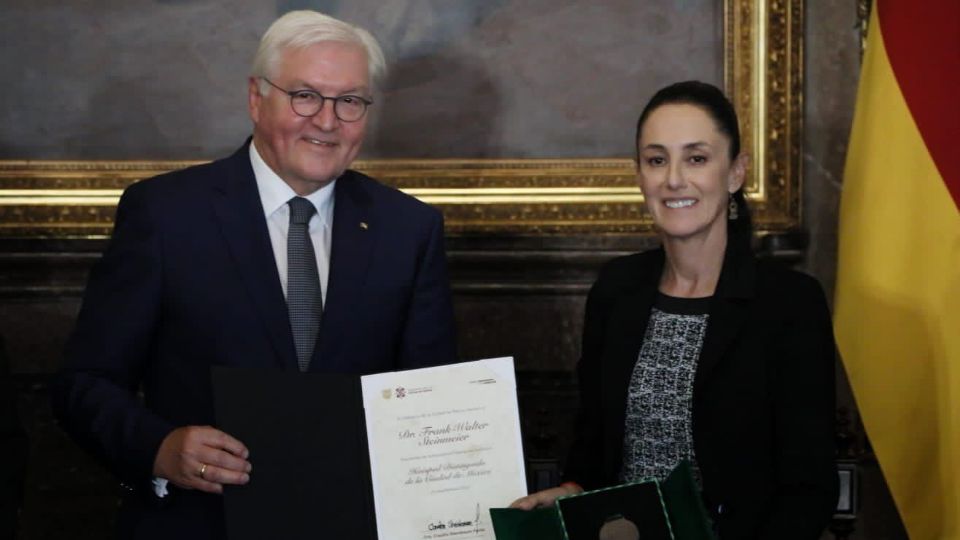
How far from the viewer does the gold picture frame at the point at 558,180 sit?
3.87 meters

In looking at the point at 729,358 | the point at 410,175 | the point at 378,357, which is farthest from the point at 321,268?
the point at 410,175

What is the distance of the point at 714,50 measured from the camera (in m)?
3.91

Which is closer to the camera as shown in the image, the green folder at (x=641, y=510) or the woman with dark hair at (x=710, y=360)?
the green folder at (x=641, y=510)

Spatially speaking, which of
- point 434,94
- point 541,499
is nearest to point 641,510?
point 541,499

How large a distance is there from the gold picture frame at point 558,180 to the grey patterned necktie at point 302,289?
117cm

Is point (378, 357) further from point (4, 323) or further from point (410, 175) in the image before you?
point (4, 323)

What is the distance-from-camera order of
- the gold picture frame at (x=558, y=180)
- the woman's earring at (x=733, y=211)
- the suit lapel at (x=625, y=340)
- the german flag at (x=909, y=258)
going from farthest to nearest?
the gold picture frame at (x=558, y=180), the german flag at (x=909, y=258), the woman's earring at (x=733, y=211), the suit lapel at (x=625, y=340)

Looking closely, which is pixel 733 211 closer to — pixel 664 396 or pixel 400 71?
pixel 664 396

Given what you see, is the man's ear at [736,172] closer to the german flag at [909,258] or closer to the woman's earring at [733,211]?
the woman's earring at [733,211]

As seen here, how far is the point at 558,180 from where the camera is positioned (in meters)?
3.91

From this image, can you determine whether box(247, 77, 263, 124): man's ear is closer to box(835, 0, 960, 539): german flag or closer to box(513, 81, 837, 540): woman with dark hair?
box(513, 81, 837, 540): woman with dark hair

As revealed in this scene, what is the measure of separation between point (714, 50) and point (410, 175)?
3.25 ft

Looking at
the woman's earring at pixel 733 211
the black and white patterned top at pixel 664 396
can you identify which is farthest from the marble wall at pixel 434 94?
the black and white patterned top at pixel 664 396

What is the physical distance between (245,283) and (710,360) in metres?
0.97
